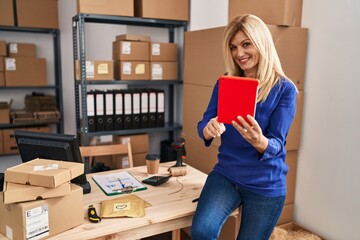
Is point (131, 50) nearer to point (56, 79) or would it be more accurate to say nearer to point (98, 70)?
point (98, 70)

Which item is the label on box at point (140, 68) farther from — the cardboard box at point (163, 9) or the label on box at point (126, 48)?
the cardboard box at point (163, 9)

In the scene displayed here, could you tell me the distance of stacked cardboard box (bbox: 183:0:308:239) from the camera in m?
2.13

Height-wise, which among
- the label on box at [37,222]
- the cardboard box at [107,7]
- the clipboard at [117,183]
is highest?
the cardboard box at [107,7]

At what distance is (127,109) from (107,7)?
2.87 feet

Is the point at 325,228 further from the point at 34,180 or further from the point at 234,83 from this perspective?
the point at 34,180

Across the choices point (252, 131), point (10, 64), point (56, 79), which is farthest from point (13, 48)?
point (252, 131)

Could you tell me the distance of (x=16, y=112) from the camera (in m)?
3.69

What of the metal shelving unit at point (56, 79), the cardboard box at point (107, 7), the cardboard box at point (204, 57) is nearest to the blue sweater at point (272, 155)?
the cardboard box at point (204, 57)

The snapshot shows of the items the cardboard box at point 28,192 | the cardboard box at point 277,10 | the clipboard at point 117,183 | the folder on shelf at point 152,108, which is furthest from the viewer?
the folder on shelf at point 152,108

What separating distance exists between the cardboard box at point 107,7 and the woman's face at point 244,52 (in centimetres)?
162

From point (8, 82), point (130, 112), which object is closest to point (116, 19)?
point (130, 112)

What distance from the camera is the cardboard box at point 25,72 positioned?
3.55 m

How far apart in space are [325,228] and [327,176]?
0.34m

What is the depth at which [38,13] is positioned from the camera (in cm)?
366
